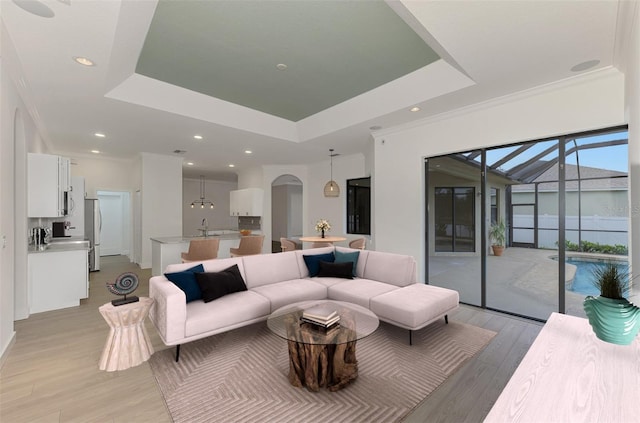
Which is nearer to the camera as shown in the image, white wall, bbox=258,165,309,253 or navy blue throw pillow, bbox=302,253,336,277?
navy blue throw pillow, bbox=302,253,336,277

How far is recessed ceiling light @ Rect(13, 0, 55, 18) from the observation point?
1999mm

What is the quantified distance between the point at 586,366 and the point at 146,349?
323cm

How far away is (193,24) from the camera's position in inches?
109

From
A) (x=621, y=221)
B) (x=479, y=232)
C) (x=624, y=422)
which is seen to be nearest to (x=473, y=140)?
(x=479, y=232)

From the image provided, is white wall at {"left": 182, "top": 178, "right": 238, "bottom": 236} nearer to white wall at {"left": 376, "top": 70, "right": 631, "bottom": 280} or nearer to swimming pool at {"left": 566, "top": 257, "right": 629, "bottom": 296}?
white wall at {"left": 376, "top": 70, "right": 631, "bottom": 280}

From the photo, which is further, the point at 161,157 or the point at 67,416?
the point at 161,157

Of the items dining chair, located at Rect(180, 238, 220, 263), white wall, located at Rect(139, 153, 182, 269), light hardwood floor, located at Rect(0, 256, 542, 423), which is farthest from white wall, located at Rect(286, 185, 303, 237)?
light hardwood floor, located at Rect(0, 256, 542, 423)

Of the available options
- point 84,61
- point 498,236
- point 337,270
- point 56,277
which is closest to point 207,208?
point 56,277

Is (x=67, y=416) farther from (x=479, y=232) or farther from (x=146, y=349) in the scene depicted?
(x=479, y=232)

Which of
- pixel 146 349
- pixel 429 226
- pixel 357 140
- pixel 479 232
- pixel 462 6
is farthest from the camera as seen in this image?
pixel 357 140

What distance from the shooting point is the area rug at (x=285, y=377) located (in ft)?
6.50

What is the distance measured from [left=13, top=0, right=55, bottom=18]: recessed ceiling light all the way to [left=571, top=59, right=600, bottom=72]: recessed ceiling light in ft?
15.5

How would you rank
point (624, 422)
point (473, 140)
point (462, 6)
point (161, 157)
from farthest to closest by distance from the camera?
point (161, 157) < point (473, 140) < point (462, 6) < point (624, 422)

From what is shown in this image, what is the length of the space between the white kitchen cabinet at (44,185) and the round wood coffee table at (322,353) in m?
4.10
